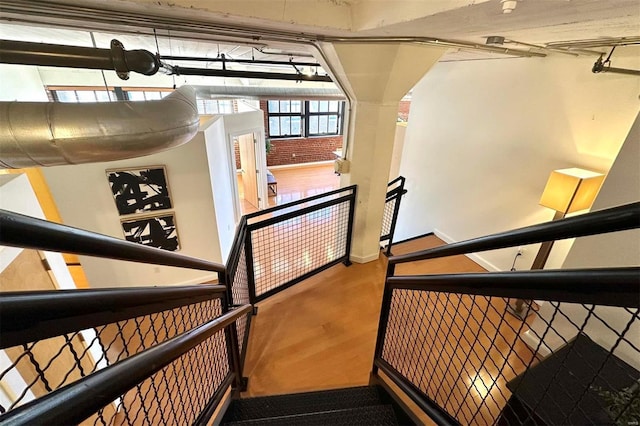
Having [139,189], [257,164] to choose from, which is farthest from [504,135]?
[257,164]

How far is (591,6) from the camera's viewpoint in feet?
3.09

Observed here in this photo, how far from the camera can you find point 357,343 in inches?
91.1

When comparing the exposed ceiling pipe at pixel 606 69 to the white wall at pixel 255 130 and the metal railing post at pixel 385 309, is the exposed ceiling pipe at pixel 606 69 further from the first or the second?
the white wall at pixel 255 130

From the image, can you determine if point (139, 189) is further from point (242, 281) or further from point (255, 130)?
point (255, 130)

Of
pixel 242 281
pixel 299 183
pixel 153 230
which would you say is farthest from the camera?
pixel 299 183

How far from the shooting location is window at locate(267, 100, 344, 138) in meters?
8.35

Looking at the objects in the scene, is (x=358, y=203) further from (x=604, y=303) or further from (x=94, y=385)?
(x=94, y=385)

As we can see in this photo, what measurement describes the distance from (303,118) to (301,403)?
8.29 meters

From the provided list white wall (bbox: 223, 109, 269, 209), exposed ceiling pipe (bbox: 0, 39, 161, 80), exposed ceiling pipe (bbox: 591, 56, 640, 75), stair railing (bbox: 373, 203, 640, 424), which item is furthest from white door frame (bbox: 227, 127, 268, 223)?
exposed ceiling pipe (bbox: 591, 56, 640, 75)

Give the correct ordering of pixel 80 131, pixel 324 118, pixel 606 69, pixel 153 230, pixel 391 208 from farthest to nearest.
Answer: pixel 324 118, pixel 391 208, pixel 153 230, pixel 606 69, pixel 80 131

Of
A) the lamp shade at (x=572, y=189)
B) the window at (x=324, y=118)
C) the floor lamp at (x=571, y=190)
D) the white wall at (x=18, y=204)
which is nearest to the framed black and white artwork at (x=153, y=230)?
the white wall at (x=18, y=204)

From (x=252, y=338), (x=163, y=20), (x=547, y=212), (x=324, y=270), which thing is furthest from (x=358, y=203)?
(x=163, y=20)

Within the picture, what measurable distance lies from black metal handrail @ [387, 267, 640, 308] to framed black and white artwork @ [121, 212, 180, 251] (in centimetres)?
330

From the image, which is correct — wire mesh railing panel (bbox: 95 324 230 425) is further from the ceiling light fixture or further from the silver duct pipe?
the ceiling light fixture
